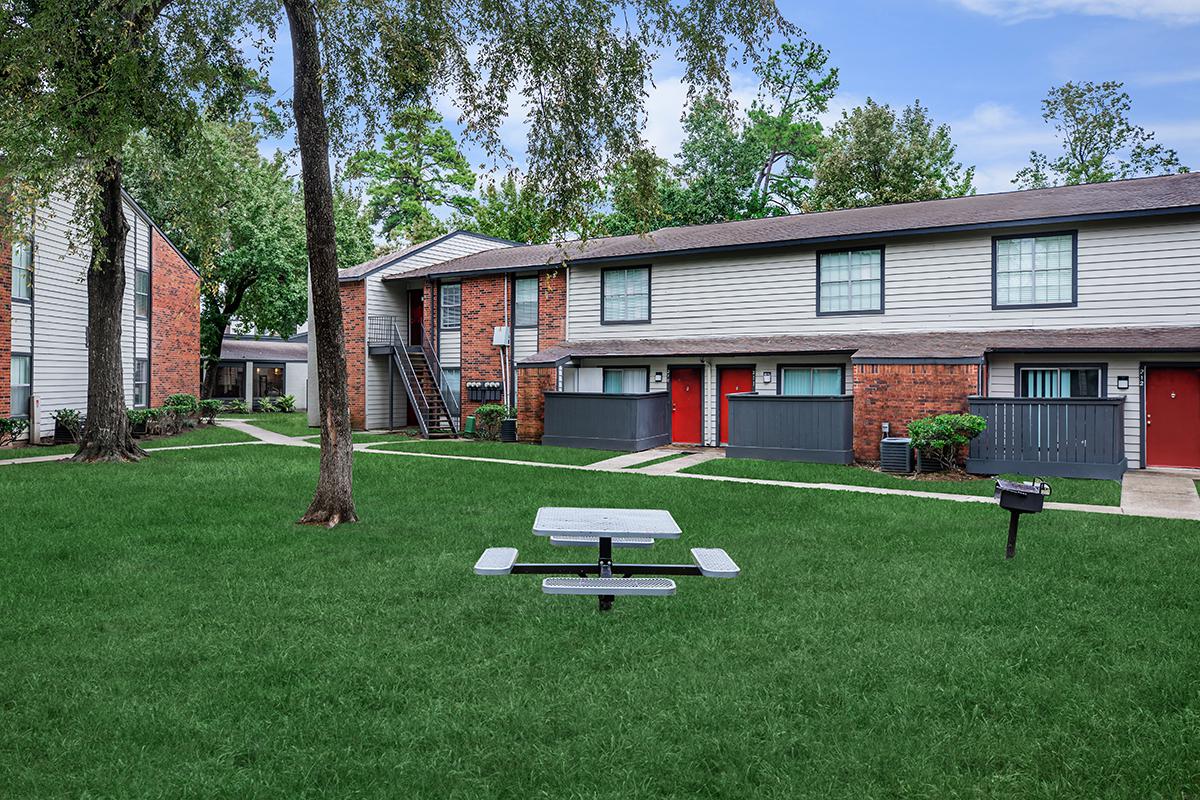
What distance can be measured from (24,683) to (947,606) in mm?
6417

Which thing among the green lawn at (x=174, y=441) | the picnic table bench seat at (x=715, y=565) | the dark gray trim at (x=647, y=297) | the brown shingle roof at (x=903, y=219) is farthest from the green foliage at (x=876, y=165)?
the picnic table bench seat at (x=715, y=565)

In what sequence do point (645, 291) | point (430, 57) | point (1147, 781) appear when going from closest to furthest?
point (1147, 781), point (430, 57), point (645, 291)

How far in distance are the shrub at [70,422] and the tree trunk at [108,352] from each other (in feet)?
15.5

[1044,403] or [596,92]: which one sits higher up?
[596,92]

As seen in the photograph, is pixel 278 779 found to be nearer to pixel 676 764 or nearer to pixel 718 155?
pixel 676 764

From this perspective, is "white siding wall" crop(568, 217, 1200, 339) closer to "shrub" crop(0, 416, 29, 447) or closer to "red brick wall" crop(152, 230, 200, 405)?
"shrub" crop(0, 416, 29, 447)

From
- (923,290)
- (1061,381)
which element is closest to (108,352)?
(923,290)

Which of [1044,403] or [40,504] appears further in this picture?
[1044,403]

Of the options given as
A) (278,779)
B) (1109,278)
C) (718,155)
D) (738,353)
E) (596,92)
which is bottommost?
(278,779)

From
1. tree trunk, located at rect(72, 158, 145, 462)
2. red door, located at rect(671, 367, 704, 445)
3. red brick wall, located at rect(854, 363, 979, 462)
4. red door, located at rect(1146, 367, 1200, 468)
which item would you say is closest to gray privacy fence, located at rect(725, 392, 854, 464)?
red brick wall, located at rect(854, 363, 979, 462)

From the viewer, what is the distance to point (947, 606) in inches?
248

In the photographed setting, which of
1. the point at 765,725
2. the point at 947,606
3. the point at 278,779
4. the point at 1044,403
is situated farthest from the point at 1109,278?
the point at 278,779

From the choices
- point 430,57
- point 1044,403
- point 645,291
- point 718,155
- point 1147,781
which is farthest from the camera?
point 718,155

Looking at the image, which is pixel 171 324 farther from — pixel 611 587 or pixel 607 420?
pixel 611 587
